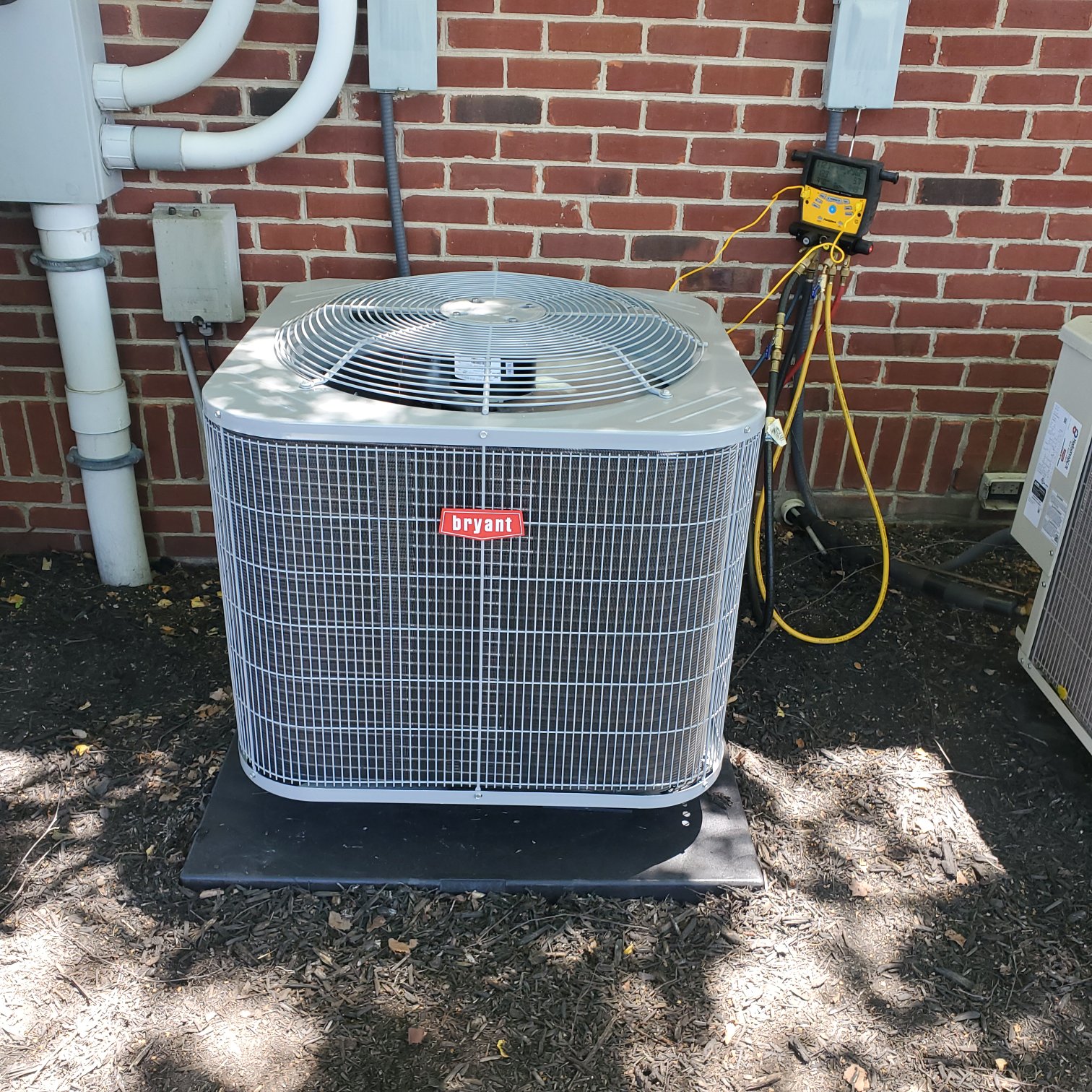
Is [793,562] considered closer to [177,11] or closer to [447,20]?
[447,20]

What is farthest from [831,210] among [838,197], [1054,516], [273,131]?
[273,131]

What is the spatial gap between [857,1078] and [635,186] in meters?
2.39

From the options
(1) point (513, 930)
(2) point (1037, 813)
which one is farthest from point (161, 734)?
(2) point (1037, 813)

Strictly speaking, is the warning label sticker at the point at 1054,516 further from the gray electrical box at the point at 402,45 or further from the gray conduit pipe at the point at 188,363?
the gray conduit pipe at the point at 188,363

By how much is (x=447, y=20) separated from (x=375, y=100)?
291 mm

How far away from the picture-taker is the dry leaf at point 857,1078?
6.83 ft

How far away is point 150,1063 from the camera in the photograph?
2.06 metres

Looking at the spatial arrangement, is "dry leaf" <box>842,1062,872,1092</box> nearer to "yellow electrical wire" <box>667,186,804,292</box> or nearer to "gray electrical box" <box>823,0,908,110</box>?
"yellow electrical wire" <box>667,186,804,292</box>

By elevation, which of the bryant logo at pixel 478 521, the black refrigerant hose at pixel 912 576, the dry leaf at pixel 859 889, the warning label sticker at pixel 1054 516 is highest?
the bryant logo at pixel 478 521

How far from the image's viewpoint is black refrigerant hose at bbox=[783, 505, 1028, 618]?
3.39m

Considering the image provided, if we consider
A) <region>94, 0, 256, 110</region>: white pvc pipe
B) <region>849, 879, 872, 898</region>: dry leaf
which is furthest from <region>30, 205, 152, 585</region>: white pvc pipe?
<region>849, 879, 872, 898</region>: dry leaf

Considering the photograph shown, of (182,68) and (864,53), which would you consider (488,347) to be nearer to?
(182,68)

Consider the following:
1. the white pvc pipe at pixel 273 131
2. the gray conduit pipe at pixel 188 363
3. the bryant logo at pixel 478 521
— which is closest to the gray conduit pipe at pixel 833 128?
the white pvc pipe at pixel 273 131

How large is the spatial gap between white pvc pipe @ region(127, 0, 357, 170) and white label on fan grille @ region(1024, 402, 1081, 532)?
2.09m
